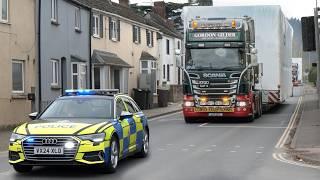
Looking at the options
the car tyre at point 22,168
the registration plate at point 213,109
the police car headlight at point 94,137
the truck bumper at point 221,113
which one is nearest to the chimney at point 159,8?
the truck bumper at point 221,113

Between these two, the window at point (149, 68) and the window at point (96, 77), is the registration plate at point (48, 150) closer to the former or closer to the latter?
the window at point (96, 77)

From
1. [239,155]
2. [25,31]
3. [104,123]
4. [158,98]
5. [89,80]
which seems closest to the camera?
[104,123]

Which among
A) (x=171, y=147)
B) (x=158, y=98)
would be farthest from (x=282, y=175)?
(x=158, y=98)

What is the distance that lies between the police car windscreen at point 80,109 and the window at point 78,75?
18.0m

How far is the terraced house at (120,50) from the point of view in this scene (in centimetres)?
3450

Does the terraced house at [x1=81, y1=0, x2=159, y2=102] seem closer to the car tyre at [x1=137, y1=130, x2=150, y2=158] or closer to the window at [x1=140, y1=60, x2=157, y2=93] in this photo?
the window at [x1=140, y1=60, x2=157, y2=93]

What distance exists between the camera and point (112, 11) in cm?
3738

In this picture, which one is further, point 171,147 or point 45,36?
point 45,36

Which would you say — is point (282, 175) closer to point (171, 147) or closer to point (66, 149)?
point (66, 149)

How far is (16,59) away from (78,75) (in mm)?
7125

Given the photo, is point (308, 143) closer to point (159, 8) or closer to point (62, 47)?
point (62, 47)

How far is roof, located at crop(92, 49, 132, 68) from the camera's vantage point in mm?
32906

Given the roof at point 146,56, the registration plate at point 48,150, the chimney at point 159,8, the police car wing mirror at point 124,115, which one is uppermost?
the chimney at point 159,8

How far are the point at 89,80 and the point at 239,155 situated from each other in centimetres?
1900
